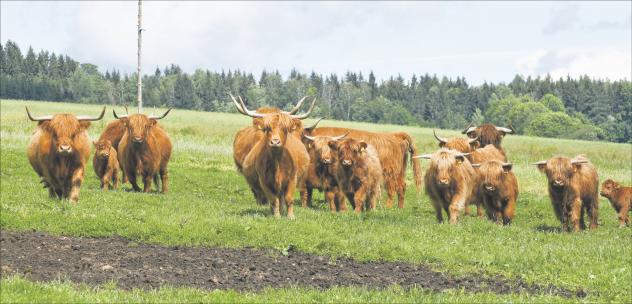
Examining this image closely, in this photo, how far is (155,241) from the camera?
11133 millimetres

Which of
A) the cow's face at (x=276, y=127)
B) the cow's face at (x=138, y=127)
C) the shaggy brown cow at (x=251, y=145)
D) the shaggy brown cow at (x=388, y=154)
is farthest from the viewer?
the shaggy brown cow at (x=388, y=154)

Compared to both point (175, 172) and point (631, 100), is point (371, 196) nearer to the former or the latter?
point (175, 172)

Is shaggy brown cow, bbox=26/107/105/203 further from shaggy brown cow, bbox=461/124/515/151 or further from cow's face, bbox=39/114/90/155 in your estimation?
shaggy brown cow, bbox=461/124/515/151

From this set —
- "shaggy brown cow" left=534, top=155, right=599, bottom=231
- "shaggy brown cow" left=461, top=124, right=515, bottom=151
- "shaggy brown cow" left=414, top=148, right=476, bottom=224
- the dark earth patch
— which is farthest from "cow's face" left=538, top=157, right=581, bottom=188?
the dark earth patch

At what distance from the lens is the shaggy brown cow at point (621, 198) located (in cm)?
1917

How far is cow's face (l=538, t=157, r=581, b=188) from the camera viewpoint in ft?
53.9

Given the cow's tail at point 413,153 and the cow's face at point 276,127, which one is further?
the cow's tail at point 413,153

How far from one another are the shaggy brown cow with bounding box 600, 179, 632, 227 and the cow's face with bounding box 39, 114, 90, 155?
45.4 ft

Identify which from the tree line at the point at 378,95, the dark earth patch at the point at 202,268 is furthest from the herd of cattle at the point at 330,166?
the tree line at the point at 378,95

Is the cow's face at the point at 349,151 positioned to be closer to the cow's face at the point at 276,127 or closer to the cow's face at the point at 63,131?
the cow's face at the point at 276,127

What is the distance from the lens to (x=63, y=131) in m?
13.8

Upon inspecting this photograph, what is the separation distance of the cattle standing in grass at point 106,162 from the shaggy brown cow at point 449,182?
919 centimetres

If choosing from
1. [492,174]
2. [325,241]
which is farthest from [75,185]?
[492,174]

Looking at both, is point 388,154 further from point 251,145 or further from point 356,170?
point 251,145
